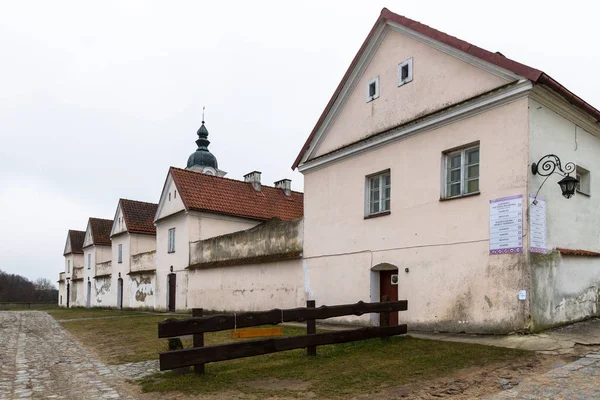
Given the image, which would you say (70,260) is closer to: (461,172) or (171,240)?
(171,240)

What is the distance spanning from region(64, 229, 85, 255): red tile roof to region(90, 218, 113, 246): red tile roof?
8.64 metres

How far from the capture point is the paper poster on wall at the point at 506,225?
9.39 metres

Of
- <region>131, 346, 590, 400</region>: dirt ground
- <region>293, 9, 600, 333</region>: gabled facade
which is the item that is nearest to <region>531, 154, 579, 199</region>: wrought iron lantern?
<region>293, 9, 600, 333</region>: gabled facade

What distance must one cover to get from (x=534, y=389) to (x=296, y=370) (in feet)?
10.4

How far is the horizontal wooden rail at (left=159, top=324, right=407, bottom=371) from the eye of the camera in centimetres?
655

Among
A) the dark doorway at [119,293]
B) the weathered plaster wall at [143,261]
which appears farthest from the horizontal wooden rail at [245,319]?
the dark doorway at [119,293]

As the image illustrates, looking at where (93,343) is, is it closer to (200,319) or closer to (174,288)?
(200,319)

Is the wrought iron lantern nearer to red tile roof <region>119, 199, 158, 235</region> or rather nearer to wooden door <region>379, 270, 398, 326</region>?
wooden door <region>379, 270, 398, 326</region>

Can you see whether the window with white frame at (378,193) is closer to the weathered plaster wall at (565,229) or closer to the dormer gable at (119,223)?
the weathered plaster wall at (565,229)

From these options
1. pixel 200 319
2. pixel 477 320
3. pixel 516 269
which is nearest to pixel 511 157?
pixel 516 269

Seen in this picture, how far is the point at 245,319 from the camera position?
23.5 feet

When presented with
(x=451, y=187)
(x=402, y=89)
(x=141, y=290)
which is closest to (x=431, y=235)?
(x=451, y=187)

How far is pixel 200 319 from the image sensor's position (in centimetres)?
669

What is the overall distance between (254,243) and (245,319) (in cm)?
1123
